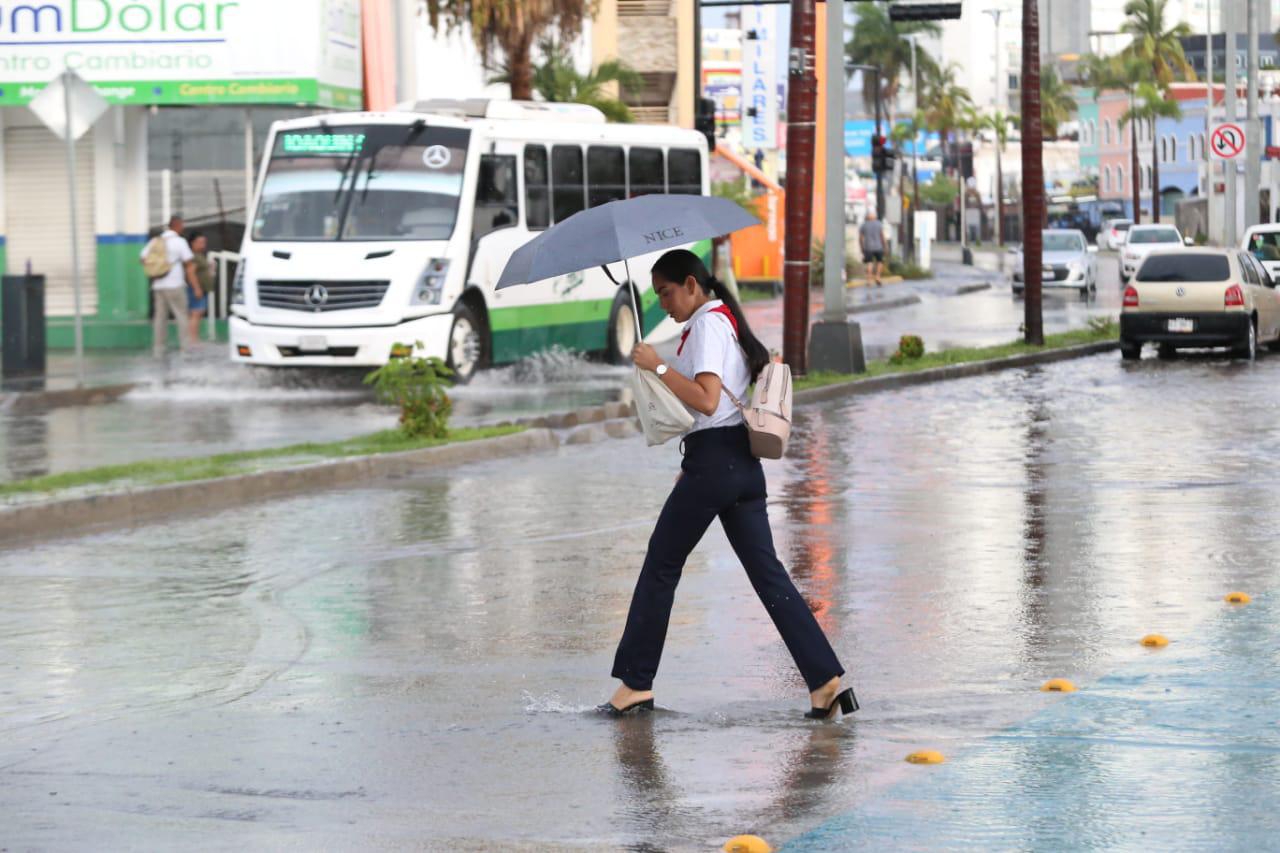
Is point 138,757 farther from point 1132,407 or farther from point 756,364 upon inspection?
point 1132,407

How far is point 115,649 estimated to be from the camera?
9805 millimetres

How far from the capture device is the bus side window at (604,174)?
2866 centimetres

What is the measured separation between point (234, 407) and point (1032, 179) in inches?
536

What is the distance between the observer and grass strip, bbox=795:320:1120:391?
2545 centimetres

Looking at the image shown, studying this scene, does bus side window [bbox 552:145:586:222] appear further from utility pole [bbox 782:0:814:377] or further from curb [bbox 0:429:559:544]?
curb [bbox 0:429:559:544]

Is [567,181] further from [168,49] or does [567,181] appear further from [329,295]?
[168,49]

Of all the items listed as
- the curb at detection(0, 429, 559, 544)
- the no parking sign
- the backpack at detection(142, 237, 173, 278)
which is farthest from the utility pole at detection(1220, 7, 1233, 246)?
the curb at detection(0, 429, 559, 544)

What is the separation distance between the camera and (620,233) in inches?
324

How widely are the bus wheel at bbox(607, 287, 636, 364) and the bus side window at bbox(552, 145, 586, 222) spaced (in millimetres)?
1588

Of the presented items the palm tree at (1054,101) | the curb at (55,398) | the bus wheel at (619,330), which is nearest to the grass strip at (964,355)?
the bus wheel at (619,330)

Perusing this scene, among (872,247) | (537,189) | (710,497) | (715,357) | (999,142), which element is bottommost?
(710,497)

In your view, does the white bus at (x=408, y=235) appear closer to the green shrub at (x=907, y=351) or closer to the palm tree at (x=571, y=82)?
the green shrub at (x=907, y=351)

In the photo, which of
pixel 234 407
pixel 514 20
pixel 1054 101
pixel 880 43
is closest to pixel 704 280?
pixel 234 407

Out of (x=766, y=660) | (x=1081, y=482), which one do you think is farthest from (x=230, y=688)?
(x=1081, y=482)
